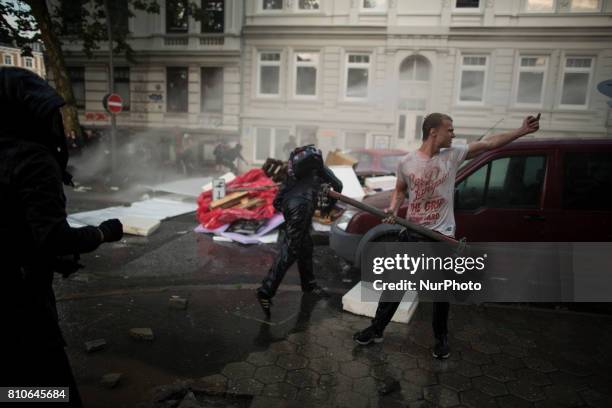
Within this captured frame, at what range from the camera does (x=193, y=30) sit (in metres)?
18.4

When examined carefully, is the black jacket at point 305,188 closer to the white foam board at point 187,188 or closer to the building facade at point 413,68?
the white foam board at point 187,188

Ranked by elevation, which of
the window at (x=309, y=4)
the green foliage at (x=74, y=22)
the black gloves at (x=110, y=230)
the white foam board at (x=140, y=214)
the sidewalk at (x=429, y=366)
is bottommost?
the white foam board at (x=140, y=214)

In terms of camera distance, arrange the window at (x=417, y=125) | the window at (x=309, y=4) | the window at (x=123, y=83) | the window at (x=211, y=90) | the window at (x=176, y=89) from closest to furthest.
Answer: the window at (x=309, y=4) → the window at (x=417, y=125) → the window at (x=211, y=90) → the window at (x=176, y=89) → the window at (x=123, y=83)

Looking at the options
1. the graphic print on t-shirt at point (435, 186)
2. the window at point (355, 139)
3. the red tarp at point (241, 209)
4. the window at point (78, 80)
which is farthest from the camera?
the window at point (78, 80)

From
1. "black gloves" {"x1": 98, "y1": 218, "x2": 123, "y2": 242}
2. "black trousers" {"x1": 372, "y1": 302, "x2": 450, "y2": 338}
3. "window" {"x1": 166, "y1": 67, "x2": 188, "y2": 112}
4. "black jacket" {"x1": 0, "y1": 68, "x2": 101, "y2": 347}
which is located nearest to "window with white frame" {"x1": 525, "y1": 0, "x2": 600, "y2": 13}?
"black trousers" {"x1": 372, "y1": 302, "x2": 450, "y2": 338}

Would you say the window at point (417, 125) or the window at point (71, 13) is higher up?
the window at point (71, 13)

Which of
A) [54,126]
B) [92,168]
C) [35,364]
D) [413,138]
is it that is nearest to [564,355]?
[35,364]

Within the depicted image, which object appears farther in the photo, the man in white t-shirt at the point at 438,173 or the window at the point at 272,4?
the window at the point at 272,4

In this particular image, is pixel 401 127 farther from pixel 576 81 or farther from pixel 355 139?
pixel 576 81

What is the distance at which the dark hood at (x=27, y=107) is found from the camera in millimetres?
1583

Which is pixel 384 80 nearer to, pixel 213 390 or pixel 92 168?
pixel 92 168

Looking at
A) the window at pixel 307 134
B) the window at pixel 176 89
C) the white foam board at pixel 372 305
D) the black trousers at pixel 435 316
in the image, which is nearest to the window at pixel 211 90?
the window at pixel 176 89

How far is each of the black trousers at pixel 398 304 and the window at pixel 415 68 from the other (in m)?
13.1

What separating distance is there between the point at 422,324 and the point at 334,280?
1.56 meters
